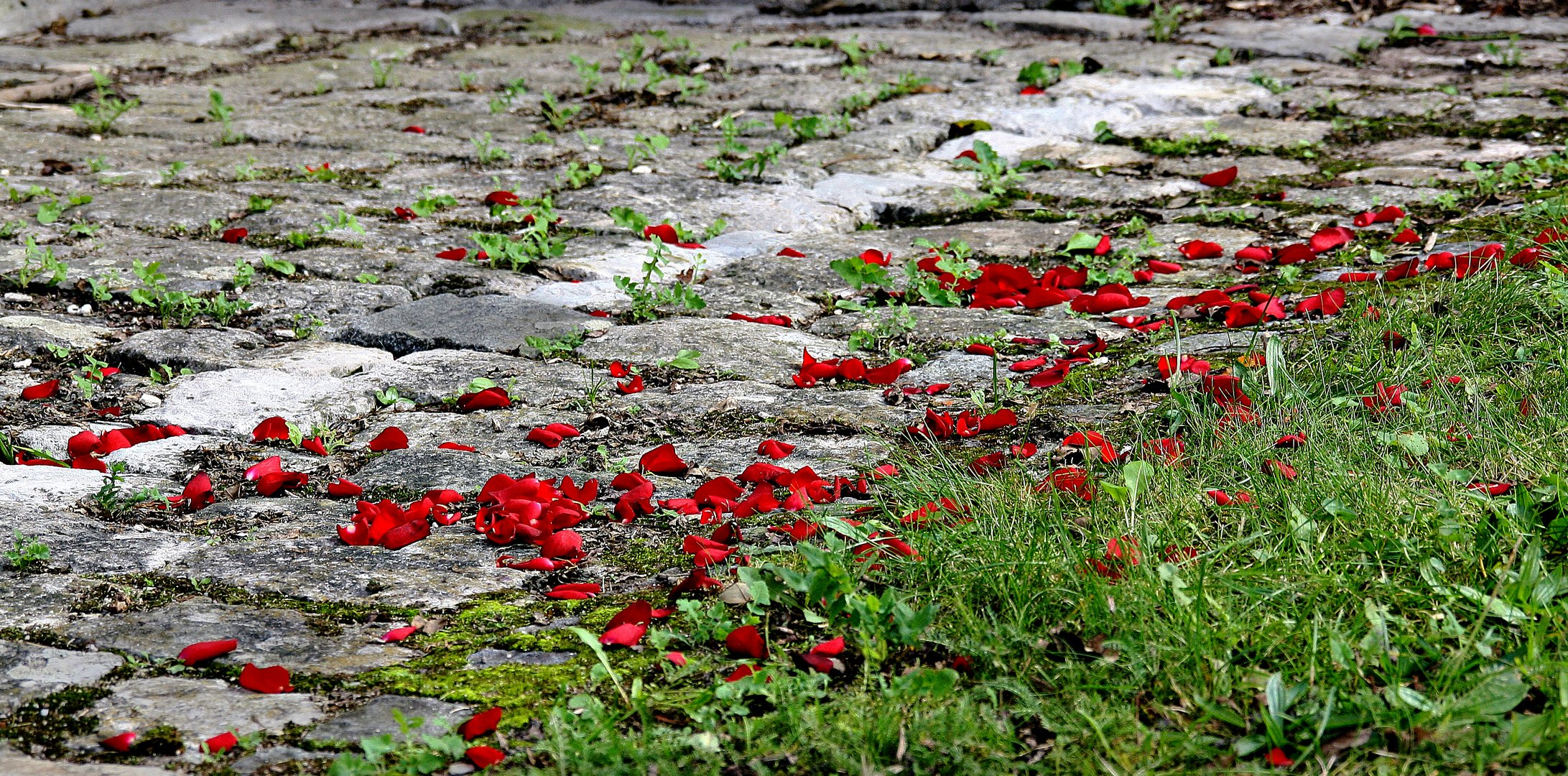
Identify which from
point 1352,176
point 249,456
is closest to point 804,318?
point 249,456

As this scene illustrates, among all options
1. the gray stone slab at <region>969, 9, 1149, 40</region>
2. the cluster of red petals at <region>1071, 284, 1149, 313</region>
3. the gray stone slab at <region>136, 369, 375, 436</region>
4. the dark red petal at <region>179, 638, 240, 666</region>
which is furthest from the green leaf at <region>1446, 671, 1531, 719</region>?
the gray stone slab at <region>969, 9, 1149, 40</region>

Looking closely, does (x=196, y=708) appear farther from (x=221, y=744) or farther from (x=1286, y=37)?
(x=1286, y=37)

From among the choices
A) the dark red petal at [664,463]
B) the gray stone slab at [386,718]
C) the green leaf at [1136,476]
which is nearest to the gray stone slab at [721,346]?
→ the dark red petal at [664,463]

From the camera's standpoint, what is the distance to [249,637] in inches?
59.9

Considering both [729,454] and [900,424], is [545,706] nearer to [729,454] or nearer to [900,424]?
[729,454]

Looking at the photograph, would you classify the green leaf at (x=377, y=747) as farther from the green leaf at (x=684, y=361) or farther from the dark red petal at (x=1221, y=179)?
the dark red petal at (x=1221, y=179)

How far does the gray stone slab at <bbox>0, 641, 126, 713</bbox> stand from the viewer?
53.6 inches

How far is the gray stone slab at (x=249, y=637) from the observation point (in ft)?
4.84

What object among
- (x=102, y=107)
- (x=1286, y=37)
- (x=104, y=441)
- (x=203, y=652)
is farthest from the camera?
(x=1286, y=37)

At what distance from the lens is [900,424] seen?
7.32ft

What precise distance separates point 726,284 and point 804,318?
1.05ft

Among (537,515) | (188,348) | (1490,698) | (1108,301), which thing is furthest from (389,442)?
(1490,698)

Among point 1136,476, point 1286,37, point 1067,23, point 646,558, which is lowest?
point 646,558

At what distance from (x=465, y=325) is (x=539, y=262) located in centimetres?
48
